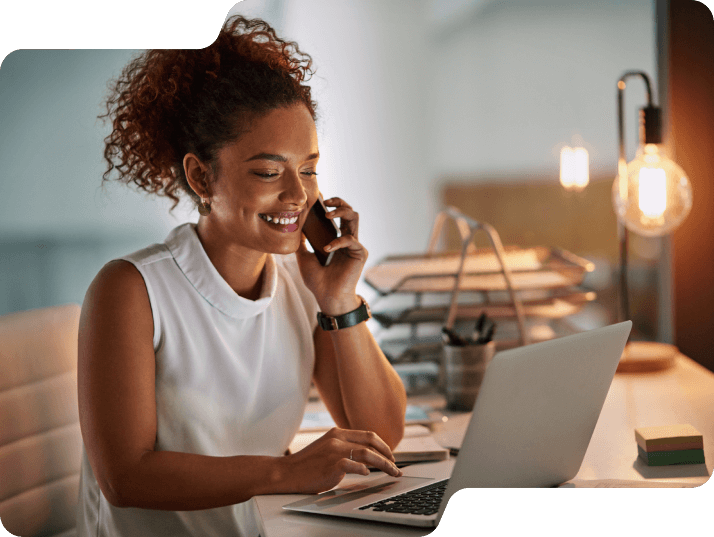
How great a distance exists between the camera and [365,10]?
69.2 inches

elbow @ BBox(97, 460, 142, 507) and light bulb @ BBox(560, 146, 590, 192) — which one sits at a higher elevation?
light bulb @ BBox(560, 146, 590, 192)

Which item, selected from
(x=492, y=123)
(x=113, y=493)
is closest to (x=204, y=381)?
(x=113, y=493)

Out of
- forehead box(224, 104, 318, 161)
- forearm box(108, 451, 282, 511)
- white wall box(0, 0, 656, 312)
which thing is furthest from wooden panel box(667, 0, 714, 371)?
forearm box(108, 451, 282, 511)

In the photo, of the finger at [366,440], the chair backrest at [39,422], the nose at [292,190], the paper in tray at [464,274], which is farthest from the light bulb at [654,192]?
the chair backrest at [39,422]

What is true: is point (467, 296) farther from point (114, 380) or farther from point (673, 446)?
point (114, 380)

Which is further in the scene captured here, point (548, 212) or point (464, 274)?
point (548, 212)

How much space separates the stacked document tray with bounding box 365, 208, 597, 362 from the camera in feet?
5.14

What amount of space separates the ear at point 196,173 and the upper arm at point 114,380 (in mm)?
193

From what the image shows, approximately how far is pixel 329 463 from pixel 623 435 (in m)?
0.62

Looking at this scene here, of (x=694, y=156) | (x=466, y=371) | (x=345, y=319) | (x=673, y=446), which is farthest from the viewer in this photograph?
(x=694, y=156)

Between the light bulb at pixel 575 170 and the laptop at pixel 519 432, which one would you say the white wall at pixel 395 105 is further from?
the laptop at pixel 519 432

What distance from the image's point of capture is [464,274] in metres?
1.65

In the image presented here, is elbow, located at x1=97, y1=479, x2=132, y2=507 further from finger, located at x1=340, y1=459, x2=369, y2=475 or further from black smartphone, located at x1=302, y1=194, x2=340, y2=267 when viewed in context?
black smartphone, located at x1=302, y1=194, x2=340, y2=267

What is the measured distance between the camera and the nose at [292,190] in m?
1.05
